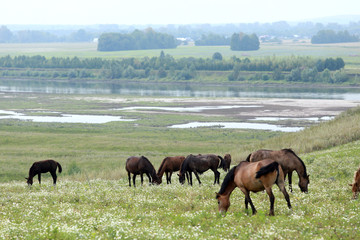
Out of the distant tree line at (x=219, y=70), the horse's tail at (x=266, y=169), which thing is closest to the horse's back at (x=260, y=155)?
the horse's tail at (x=266, y=169)

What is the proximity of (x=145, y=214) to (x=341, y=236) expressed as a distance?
5.94 meters

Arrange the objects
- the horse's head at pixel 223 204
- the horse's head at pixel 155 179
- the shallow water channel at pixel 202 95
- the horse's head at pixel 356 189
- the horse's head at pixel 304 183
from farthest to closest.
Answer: the shallow water channel at pixel 202 95
the horse's head at pixel 155 179
the horse's head at pixel 304 183
the horse's head at pixel 356 189
the horse's head at pixel 223 204

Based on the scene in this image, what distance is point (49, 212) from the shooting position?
55.7 ft

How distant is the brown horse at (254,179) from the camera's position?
583 inches

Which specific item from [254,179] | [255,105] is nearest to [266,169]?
[254,179]

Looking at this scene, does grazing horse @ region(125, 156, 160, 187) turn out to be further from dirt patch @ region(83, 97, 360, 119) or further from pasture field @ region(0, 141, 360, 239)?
dirt patch @ region(83, 97, 360, 119)

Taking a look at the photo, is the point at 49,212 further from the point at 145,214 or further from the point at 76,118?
the point at 76,118

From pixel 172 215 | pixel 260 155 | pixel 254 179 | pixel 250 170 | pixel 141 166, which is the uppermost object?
pixel 250 170

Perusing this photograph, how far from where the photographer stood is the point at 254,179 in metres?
15.1

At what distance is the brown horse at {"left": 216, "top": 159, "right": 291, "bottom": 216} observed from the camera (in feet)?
48.5

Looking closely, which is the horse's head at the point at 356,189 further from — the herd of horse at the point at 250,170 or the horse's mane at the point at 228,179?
the horse's mane at the point at 228,179

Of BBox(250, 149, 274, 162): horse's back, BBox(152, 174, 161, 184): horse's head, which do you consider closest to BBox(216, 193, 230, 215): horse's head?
BBox(250, 149, 274, 162): horse's back

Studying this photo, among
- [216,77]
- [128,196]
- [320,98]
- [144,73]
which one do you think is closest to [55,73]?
[144,73]

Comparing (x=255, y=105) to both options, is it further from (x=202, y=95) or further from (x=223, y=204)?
(x=223, y=204)
